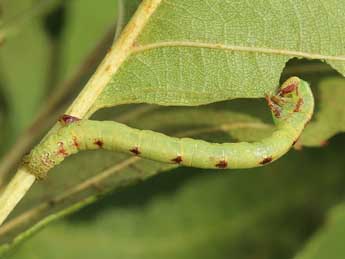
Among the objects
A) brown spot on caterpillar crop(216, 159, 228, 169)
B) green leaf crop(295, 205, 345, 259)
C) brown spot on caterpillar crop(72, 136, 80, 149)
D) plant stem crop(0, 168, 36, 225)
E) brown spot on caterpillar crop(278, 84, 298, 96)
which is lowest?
green leaf crop(295, 205, 345, 259)

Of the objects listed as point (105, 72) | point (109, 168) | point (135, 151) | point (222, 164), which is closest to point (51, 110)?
point (109, 168)

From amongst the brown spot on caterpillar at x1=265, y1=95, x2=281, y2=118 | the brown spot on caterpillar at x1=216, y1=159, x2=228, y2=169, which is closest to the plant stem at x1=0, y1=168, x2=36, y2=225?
the brown spot on caterpillar at x1=216, y1=159, x2=228, y2=169

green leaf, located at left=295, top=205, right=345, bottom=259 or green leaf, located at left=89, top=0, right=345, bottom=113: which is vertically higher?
green leaf, located at left=89, top=0, right=345, bottom=113

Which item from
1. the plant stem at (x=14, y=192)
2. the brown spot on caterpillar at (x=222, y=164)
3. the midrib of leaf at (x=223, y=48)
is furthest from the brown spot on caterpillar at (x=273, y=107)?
the plant stem at (x=14, y=192)

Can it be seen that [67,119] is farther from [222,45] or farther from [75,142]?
[222,45]

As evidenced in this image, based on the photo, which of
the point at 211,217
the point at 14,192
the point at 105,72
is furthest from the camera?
the point at 211,217

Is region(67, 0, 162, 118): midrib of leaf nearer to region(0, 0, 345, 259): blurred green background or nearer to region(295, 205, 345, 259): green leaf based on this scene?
region(295, 205, 345, 259): green leaf
